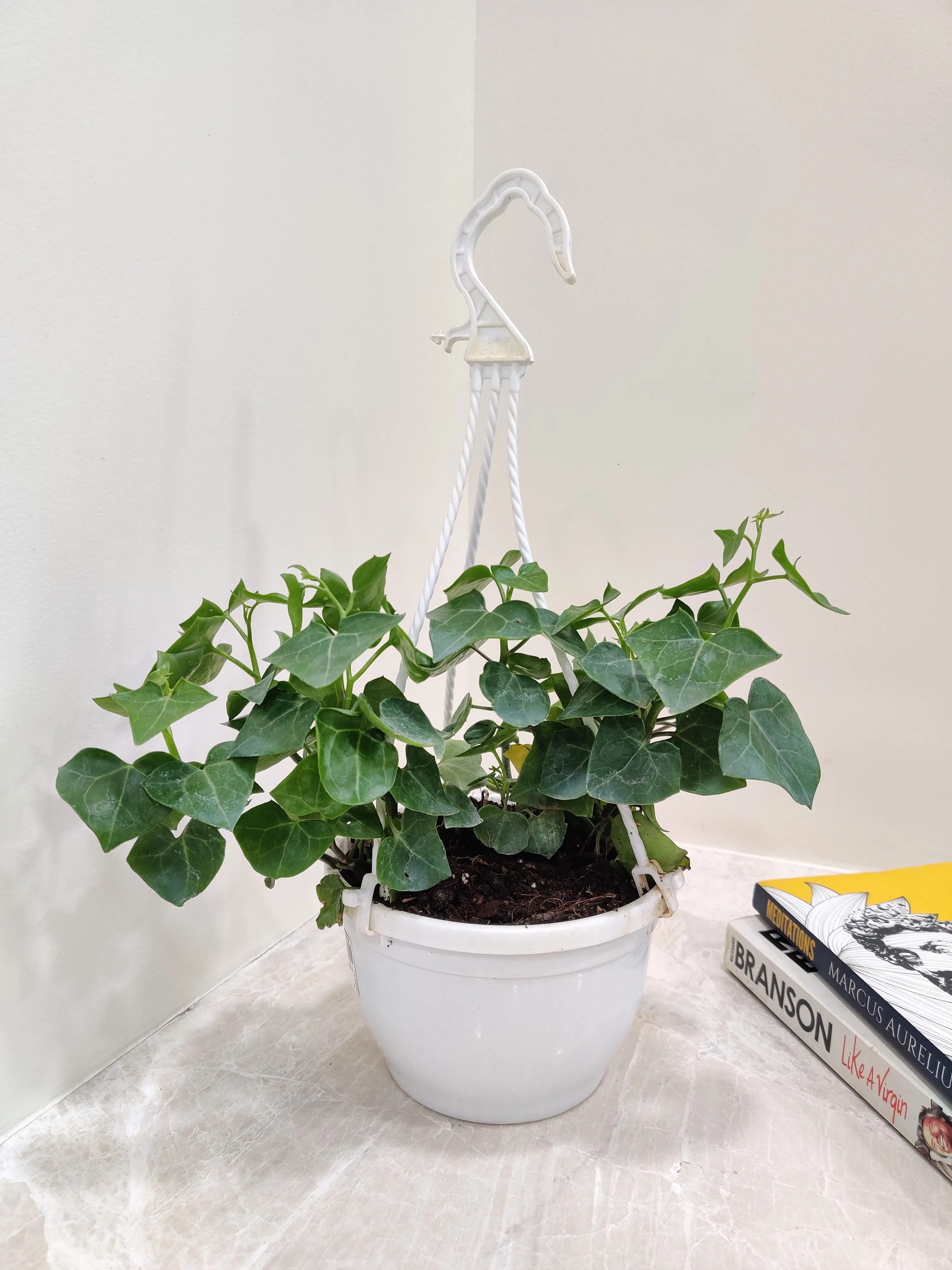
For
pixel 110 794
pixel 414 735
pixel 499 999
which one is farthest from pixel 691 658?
pixel 110 794

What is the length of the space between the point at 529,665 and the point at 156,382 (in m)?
0.39

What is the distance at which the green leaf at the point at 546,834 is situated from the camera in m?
0.71

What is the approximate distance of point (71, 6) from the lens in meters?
0.64

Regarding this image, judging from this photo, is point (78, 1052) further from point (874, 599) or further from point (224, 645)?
point (874, 599)

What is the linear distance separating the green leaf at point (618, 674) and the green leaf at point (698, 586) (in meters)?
0.07

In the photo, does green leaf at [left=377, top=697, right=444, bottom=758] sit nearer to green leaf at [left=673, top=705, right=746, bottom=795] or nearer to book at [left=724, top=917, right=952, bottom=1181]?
green leaf at [left=673, top=705, right=746, bottom=795]

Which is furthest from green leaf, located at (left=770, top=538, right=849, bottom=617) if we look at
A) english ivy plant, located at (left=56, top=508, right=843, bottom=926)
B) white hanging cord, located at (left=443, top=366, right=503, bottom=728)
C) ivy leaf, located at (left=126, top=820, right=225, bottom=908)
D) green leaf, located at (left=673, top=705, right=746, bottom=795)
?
ivy leaf, located at (left=126, top=820, right=225, bottom=908)

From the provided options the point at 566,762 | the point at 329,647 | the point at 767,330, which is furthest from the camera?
the point at 767,330

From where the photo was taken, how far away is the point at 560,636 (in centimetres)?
69

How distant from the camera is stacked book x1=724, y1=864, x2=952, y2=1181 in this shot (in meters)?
0.72

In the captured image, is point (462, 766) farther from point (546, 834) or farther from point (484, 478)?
point (484, 478)

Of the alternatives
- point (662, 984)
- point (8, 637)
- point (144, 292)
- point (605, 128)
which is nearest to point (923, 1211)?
Answer: point (662, 984)

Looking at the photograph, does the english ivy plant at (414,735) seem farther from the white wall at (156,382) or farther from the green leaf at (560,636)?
the white wall at (156,382)

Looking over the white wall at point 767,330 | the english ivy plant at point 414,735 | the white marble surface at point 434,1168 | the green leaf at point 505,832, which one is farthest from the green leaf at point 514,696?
the white wall at point 767,330
